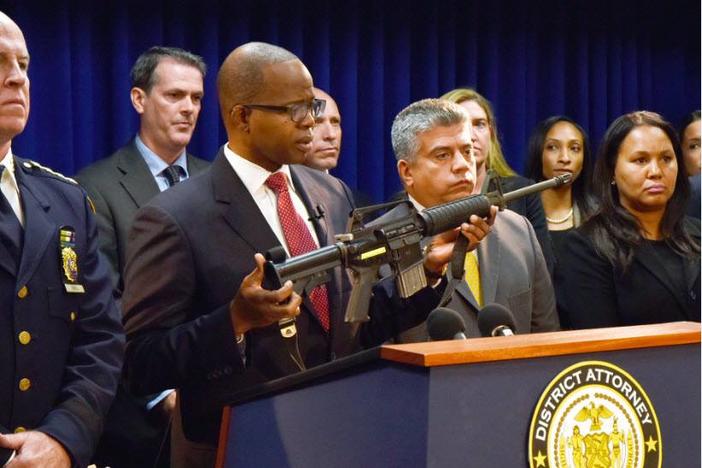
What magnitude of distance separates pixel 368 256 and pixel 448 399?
0.60 m

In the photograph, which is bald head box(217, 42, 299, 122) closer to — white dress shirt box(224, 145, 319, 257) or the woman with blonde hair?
white dress shirt box(224, 145, 319, 257)

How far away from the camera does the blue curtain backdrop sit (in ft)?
13.8

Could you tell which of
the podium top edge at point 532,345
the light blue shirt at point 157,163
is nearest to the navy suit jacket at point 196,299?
the podium top edge at point 532,345

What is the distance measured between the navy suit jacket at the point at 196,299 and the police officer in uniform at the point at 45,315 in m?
0.08

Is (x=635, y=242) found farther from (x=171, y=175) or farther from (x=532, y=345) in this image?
(x=532, y=345)

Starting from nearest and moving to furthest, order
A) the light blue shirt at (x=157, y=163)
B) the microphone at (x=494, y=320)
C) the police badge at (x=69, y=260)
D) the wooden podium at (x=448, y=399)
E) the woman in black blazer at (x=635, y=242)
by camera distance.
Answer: the wooden podium at (x=448, y=399)
the microphone at (x=494, y=320)
the police badge at (x=69, y=260)
the woman in black blazer at (x=635, y=242)
the light blue shirt at (x=157, y=163)

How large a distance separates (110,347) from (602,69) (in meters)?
4.27

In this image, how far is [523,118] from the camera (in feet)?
18.3

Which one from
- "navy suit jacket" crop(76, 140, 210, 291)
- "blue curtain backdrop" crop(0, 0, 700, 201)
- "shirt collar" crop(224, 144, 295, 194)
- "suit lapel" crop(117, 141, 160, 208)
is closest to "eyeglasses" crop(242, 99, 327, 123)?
"shirt collar" crop(224, 144, 295, 194)

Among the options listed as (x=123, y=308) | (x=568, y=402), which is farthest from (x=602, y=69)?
(x=568, y=402)

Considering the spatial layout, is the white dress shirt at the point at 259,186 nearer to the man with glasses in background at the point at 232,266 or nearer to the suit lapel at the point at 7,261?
the man with glasses in background at the point at 232,266

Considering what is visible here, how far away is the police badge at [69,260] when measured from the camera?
6.94 feet

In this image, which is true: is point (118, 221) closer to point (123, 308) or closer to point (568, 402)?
point (123, 308)

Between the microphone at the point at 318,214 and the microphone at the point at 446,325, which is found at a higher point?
the microphone at the point at 318,214
